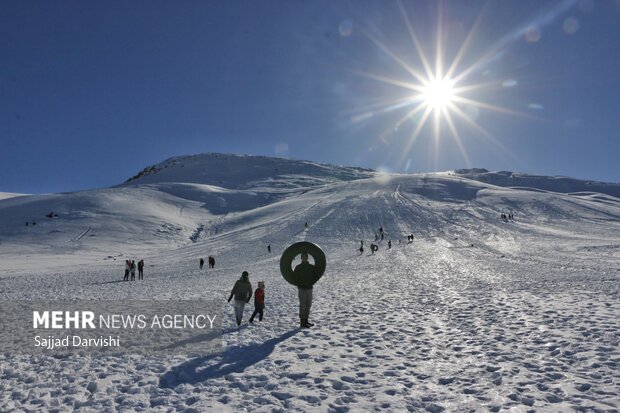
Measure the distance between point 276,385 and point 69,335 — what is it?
770cm

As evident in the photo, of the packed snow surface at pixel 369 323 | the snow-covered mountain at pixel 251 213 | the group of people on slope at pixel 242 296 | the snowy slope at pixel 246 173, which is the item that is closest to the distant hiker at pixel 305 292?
the packed snow surface at pixel 369 323

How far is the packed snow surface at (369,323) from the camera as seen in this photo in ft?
23.2

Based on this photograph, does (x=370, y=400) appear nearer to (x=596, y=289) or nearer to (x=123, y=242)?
(x=596, y=289)

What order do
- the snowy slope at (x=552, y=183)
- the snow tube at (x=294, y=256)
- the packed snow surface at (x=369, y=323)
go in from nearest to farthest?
the packed snow surface at (x=369, y=323) < the snow tube at (x=294, y=256) < the snowy slope at (x=552, y=183)

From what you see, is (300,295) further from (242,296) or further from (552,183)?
(552,183)

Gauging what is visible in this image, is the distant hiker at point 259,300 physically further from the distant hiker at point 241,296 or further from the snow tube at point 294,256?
the snow tube at point 294,256

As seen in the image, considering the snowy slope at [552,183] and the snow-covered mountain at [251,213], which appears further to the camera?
the snowy slope at [552,183]

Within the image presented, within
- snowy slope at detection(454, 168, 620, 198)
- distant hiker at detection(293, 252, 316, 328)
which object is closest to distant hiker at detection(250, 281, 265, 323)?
distant hiker at detection(293, 252, 316, 328)

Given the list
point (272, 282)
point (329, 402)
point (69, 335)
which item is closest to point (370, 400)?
point (329, 402)

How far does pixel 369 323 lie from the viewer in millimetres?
12477

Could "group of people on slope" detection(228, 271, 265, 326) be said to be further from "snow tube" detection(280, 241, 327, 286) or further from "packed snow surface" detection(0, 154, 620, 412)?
"snow tube" detection(280, 241, 327, 286)

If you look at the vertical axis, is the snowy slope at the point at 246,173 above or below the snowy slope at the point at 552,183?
above

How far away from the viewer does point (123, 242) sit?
56.5m

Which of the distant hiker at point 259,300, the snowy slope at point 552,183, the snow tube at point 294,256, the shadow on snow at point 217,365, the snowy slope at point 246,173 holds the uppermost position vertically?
the snowy slope at point 246,173
